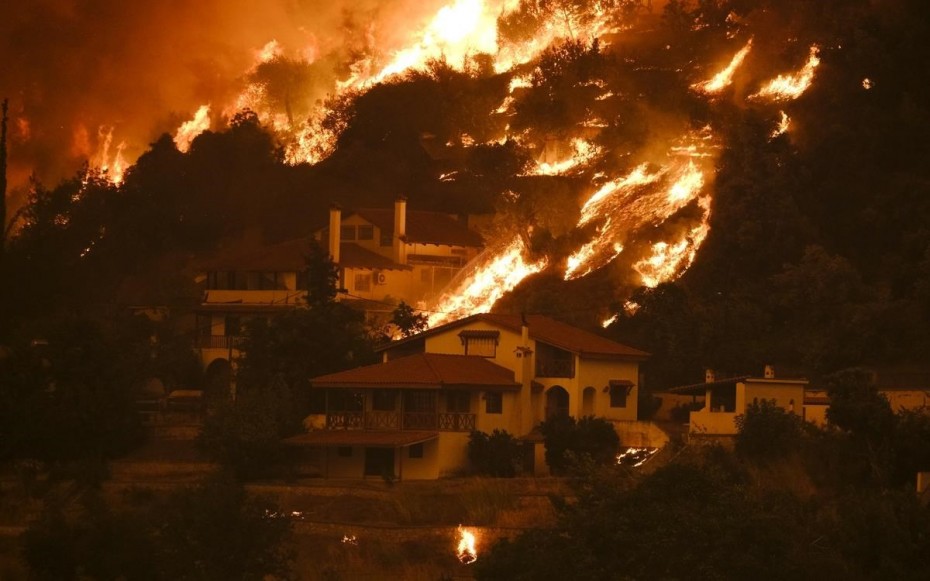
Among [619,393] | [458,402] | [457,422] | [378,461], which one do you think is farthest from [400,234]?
[378,461]

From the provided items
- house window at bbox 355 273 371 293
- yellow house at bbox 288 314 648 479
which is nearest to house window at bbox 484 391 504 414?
yellow house at bbox 288 314 648 479

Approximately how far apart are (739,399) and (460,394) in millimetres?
9470

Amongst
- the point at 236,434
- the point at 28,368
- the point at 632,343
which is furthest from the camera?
the point at 632,343

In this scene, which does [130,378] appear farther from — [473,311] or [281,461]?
[473,311]

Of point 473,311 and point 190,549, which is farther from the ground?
point 473,311

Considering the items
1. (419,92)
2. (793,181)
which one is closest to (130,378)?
(793,181)

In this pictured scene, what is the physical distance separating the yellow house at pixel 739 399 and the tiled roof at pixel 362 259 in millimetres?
21713

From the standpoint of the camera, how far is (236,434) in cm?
6094

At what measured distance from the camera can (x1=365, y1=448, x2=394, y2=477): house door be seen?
62.2 meters

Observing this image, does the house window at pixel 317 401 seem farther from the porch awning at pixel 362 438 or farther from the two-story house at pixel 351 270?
the two-story house at pixel 351 270

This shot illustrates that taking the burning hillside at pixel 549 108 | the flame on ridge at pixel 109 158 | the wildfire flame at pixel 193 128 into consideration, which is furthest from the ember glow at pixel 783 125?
the flame on ridge at pixel 109 158

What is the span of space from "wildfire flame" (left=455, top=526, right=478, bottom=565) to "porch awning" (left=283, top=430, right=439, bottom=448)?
239 inches

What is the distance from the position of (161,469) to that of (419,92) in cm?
4255

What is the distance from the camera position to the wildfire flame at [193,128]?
→ 105875 mm
